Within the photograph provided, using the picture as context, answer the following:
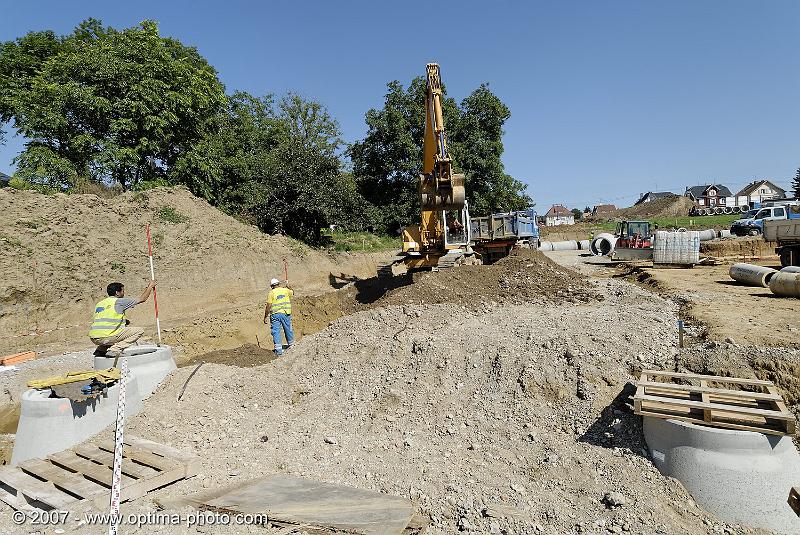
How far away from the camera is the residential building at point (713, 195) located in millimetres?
82562

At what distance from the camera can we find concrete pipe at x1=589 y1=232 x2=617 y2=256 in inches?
1035

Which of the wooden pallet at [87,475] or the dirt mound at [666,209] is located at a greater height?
the dirt mound at [666,209]

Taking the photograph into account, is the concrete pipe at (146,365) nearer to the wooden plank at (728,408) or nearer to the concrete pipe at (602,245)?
the wooden plank at (728,408)

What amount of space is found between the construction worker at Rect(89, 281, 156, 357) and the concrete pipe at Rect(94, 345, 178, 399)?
8.8 inches

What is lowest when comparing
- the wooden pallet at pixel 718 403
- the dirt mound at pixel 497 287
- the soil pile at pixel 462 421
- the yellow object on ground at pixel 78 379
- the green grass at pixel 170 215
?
the soil pile at pixel 462 421

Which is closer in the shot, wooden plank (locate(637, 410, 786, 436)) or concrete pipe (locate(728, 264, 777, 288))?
wooden plank (locate(637, 410, 786, 436))

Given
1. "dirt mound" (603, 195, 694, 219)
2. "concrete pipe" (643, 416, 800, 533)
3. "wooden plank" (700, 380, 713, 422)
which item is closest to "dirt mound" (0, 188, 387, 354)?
"wooden plank" (700, 380, 713, 422)

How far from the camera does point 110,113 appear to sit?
18.4 meters

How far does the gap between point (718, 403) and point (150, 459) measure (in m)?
6.15

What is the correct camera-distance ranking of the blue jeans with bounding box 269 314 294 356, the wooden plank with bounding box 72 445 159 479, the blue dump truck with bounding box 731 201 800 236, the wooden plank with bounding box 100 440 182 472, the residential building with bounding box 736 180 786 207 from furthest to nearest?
the residential building with bounding box 736 180 786 207 → the blue dump truck with bounding box 731 201 800 236 → the blue jeans with bounding box 269 314 294 356 → the wooden plank with bounding box 100 440 182 472 → the wooden plank with bounding box 72 445 159 479

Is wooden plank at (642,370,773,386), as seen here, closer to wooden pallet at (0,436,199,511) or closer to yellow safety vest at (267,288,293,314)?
wooden pallet at (0,436,199,511)

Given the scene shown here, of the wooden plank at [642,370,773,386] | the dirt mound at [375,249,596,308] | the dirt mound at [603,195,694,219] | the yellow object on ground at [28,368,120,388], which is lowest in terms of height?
the wooden plank at [642,370,773,386]

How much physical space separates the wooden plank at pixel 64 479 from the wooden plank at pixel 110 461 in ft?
0.80

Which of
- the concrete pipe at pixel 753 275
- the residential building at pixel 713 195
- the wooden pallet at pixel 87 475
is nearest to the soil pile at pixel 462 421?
the wooden pallet at pixel 87 475
